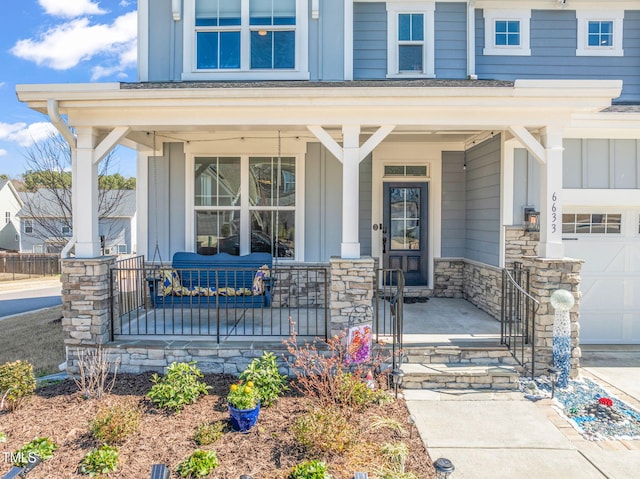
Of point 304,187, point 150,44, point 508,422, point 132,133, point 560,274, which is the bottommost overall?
point 508,422

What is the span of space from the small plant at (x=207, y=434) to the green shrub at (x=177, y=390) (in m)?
0.54

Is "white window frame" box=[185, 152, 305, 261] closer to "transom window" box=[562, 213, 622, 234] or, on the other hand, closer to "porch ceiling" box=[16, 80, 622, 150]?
"porch ceiling" box=[16, 80, 622, 150]

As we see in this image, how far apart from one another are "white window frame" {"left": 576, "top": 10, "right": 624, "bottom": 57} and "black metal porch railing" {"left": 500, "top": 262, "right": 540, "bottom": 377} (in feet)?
16.1

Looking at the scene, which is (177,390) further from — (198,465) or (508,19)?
(508,19)

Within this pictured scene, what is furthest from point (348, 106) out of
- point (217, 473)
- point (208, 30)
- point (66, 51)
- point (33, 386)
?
point (66, 51)

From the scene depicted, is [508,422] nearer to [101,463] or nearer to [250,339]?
[250,339]

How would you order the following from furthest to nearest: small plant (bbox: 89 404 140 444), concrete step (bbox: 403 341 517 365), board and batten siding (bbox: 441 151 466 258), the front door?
the front door < board and batten siding (bbox: 441 151 466 258) < concrete step (bbox: 403 341 517 365) < small plant (bbox: 89 404 140 444)

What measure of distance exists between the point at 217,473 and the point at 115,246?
23.9 meters

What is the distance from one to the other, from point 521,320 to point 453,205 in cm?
308

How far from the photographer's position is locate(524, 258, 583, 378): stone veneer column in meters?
4.67

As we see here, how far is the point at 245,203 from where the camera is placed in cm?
676

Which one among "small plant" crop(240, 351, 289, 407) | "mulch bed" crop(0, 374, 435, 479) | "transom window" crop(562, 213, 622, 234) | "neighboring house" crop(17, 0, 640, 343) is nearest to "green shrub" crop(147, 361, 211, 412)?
"mulch bed" crop(0, 374, 435, 479)

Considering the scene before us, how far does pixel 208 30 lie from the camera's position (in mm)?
6625

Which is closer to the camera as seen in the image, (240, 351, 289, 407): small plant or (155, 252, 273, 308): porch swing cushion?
(240, 351, 289, 407): small plant
